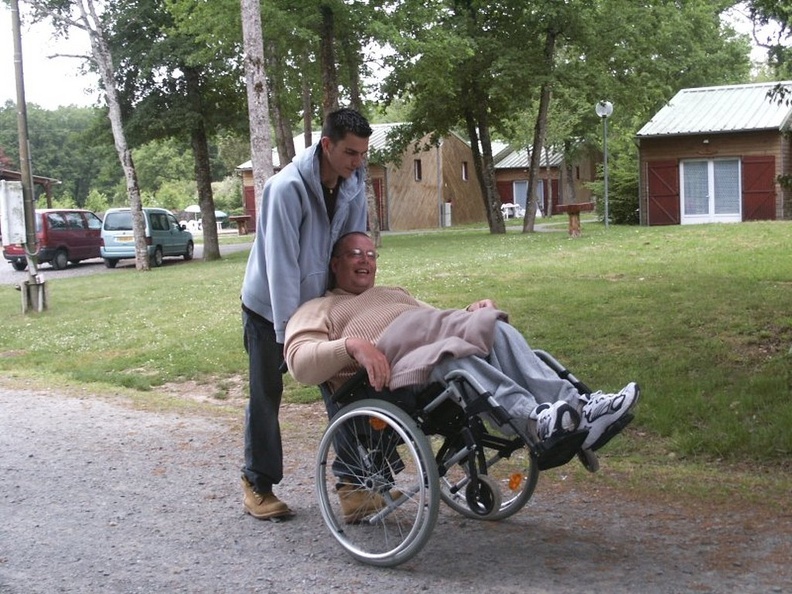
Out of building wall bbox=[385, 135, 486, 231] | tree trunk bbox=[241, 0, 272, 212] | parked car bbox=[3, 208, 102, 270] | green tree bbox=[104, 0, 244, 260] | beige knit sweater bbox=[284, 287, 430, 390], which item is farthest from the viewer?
building wall bbox=[385, 135, 486, 231]

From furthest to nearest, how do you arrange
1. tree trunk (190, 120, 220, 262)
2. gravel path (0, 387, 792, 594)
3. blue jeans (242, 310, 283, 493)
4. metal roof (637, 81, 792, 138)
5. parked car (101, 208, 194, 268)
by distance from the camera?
metal roof (637, 81, 792, 138) → tree trunk (190, 120, 220, 262) → parked car (101, 208, 194, 268) → blue jeans (242, 310, 283, 493) → gravel path (0, 387, 792, 594)

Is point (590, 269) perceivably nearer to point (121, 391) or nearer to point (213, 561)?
point (121, 391)

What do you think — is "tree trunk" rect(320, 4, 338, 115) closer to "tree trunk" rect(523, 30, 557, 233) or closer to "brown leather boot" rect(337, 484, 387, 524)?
"tree trunk" rect(523, 30, 557, 233)

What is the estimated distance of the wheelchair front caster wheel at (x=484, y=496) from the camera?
4.20 metres

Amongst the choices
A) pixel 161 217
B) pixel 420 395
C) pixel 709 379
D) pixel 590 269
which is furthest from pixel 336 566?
pixel 161 217

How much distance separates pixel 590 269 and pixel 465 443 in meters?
11.2

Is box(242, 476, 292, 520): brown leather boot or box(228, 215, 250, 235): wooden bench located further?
box(228, 215, 250, 235): wooden bench

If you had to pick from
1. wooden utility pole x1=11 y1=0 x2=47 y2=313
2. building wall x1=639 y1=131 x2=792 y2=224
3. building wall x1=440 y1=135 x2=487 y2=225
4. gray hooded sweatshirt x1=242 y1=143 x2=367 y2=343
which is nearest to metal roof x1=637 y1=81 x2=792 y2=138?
building wall x1=639 y1=131 x2=792 y2=224

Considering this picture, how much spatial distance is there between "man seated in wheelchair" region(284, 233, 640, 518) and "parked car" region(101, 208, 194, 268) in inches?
959

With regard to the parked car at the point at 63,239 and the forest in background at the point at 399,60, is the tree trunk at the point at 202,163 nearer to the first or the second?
the forest in background at the point at 399,60

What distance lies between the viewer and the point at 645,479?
17.7 ft

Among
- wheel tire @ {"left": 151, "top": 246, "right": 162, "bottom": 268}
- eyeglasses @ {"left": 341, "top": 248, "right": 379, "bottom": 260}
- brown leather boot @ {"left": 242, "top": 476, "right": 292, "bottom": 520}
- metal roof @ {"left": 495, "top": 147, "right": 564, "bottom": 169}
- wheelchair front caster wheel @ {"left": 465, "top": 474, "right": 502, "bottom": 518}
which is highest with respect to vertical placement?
metal roof @ {"left": 495, "top": 147, "right": 564, "bottom": 169}

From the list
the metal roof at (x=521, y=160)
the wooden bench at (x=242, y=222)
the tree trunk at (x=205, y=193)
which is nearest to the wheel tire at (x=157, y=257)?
the tree trunk at (x=205, y=193)

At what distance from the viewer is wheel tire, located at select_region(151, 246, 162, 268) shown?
95.2 feet
